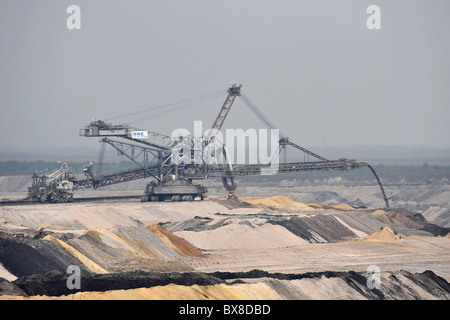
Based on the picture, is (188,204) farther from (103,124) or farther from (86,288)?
(86,288)

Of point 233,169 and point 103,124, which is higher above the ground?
point 103,124

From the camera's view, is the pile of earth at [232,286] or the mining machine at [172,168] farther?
the mining machine at [172,168]

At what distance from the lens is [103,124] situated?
9919 cm

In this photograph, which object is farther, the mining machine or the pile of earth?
the mining machine

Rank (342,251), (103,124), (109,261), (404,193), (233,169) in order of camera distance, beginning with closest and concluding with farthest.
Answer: (109,261) → (342,251) → (103,124) → (233,169) → (404,193)

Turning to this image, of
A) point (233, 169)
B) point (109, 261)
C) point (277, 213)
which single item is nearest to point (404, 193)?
point (233, 169)

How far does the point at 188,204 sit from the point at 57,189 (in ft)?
56.4

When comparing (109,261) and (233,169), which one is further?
(233,169)

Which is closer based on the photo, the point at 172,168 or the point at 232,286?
the point at 232,286

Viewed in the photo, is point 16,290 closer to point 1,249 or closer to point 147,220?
point 1,249
